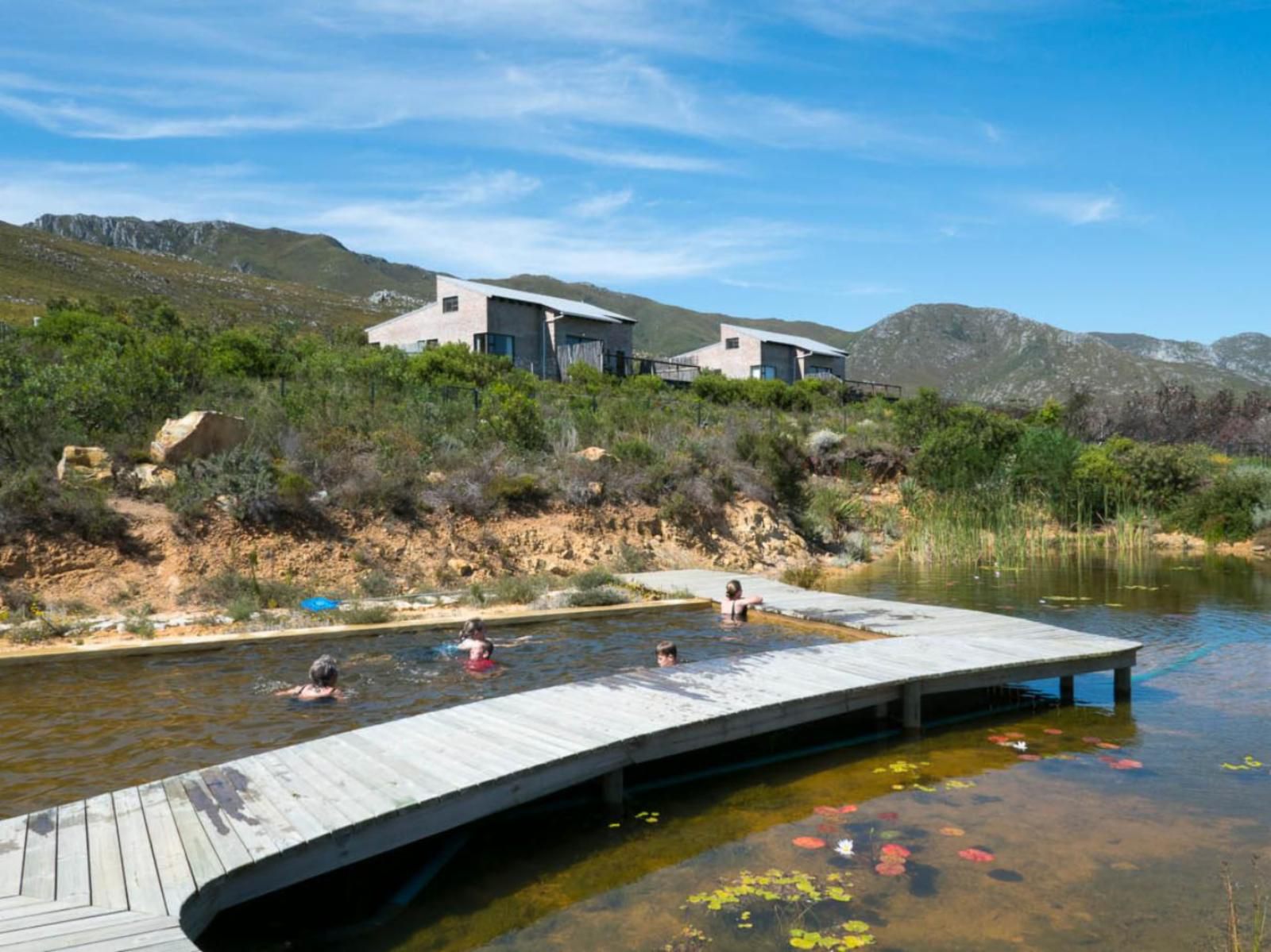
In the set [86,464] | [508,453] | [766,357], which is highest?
[766,357]

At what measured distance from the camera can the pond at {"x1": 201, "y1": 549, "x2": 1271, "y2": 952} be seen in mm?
4238

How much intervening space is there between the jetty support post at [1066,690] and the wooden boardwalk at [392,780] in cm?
4

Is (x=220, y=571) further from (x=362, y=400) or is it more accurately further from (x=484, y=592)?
(x=362, y=400)

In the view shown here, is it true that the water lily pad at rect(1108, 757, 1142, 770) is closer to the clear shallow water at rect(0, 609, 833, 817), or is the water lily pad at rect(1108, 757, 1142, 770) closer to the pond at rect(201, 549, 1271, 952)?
the pond at rect(201, 549, 1271, 952)

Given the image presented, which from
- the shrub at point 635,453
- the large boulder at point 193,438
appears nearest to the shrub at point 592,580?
the shrub at point 635,453

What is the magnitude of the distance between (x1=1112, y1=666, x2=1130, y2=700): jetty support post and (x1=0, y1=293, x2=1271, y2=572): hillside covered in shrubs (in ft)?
34.2

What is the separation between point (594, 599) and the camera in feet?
39.7

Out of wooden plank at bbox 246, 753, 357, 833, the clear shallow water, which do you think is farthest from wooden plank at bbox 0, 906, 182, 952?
the clear shallow water

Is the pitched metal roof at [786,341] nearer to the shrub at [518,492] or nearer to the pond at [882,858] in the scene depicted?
the shrub at [518,492]

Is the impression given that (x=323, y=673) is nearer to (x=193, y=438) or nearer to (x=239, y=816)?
(x=239, y=816)

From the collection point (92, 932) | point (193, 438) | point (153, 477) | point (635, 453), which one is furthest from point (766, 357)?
point (92, 932)

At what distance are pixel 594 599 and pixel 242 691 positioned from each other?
17.0ft

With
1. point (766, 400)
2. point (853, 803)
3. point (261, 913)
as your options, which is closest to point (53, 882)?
point (261, 913)

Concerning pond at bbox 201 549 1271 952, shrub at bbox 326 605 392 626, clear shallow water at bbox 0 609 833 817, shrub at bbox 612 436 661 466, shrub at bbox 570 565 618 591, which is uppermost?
shrub at bbox 612 436 661 466
